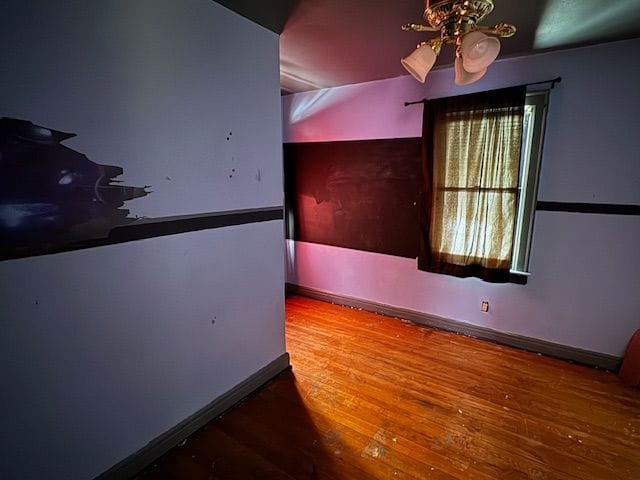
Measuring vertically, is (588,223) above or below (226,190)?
below

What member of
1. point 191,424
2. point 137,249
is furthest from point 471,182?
point 191,424

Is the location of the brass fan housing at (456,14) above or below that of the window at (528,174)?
above

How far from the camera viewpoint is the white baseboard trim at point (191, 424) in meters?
1.53

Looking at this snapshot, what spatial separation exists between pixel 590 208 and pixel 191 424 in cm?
305

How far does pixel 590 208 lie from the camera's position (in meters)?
2.34

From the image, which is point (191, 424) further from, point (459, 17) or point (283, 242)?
point (459, 17)

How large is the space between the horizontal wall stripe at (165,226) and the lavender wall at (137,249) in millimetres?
29

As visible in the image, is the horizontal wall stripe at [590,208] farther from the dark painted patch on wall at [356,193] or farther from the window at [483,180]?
the dark painted patch on wall at [356,193]

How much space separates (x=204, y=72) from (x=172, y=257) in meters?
0.98

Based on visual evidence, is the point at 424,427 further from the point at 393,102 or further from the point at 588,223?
the point at 393,102

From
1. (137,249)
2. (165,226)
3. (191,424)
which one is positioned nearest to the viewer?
(137,249)

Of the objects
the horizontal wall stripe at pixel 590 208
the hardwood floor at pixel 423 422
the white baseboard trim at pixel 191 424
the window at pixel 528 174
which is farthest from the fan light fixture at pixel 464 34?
the white baseboard trim at pixel 191 424

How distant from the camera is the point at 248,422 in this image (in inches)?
75.9

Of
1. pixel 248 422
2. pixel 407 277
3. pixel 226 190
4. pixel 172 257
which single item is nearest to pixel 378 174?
pixel 407 277
